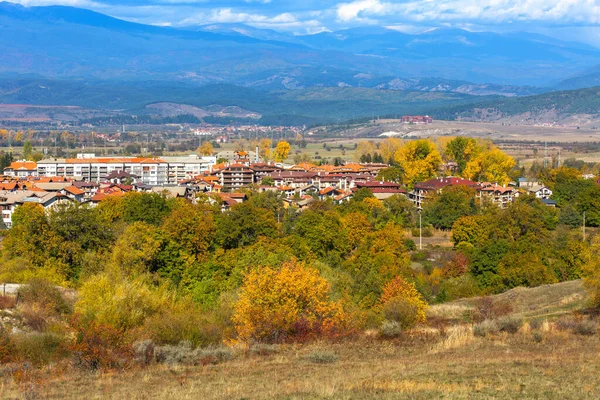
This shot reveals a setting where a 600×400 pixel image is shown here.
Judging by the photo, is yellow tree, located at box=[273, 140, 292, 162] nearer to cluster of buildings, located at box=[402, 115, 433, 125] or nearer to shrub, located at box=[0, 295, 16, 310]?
shrub, located at box=[0, 295, 16, 310]

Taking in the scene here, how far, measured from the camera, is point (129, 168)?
2849 inches

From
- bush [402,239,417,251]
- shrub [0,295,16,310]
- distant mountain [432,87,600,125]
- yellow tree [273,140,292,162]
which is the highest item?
distant mountain [432,87,600,125]

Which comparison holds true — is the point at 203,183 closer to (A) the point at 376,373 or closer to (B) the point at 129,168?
(B) the point at 129,168

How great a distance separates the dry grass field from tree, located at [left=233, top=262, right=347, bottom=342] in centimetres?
101

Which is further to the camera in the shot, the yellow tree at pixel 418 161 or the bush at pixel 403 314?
the yellow tree at pixel 418 161

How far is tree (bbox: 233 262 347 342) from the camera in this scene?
58.1 feet

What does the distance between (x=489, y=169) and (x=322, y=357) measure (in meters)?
47.6

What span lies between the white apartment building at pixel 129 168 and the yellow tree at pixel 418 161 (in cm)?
1663

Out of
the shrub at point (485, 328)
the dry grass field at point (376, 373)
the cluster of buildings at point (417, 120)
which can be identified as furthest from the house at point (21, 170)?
the cluster of buildings at point (417, 120)

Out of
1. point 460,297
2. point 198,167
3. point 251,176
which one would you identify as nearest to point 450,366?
point 460,297

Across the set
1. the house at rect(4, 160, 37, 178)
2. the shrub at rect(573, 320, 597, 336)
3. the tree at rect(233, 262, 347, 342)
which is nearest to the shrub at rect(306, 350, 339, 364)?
the tree at rect(233, 262, 347, 342)

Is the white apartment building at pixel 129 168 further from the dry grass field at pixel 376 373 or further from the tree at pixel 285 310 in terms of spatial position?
the dry grass field at pixel 376 373

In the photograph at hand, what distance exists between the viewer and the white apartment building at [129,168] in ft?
227

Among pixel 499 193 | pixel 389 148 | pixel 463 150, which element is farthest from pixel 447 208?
pixel 389 148
